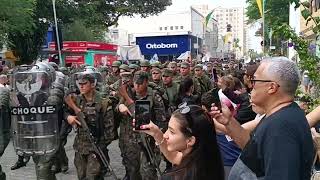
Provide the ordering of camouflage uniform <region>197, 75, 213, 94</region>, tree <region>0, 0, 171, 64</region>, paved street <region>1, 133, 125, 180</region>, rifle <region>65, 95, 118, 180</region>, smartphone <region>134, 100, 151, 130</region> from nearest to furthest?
smartphone <region>134, 100, 151, 130</region>, rifle <region>65, 95, 118, 180</region>, paved street <region>1, 133, 125, 180</region>, camouflage uniform <region>197, 75, 213, 94</region>, tree <region>0, 0, 171, 64</region>

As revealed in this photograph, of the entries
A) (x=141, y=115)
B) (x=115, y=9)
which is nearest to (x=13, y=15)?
(x=115, y=9)

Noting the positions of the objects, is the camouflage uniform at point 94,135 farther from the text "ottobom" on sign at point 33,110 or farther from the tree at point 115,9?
the tree at point 115,9

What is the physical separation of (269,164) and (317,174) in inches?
65.8

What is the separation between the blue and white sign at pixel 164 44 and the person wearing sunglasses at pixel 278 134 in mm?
23978

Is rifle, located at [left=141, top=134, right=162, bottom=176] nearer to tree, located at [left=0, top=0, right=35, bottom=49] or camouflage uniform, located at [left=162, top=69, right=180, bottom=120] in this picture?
camouflage uniform, located at [left=162, top=69, right=180, bottom=120]

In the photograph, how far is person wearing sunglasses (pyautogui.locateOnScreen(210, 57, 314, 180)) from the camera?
2.27 metres

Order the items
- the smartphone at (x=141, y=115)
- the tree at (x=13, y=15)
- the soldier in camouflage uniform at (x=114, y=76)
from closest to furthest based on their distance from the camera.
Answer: the smartphone at (x=141, y=115) < the soldier in camouflage uniform at (x=114, y=76) < the tree at (x=13, y=15)

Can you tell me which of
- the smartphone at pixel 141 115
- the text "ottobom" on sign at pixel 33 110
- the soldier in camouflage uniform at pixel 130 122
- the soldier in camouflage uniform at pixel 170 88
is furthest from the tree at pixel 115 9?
the smartphone at pixel 141 115

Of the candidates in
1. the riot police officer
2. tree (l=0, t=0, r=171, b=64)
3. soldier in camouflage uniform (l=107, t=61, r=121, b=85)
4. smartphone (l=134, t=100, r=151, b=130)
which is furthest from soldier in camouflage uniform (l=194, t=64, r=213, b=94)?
tree (l=0, t=0, r=171, b=64)

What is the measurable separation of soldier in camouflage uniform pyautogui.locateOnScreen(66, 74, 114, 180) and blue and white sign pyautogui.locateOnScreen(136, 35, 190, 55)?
20.6 metres

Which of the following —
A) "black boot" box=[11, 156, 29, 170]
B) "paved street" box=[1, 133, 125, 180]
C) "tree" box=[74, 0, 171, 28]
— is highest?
"tree" box=[74, 0, 171, 28]

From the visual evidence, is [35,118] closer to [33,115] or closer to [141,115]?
[33,115]

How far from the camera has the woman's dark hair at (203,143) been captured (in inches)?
104

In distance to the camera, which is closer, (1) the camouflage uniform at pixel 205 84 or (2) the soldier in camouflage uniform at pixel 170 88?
(2) the soldier in camouflage uniform at pixel 170 88
